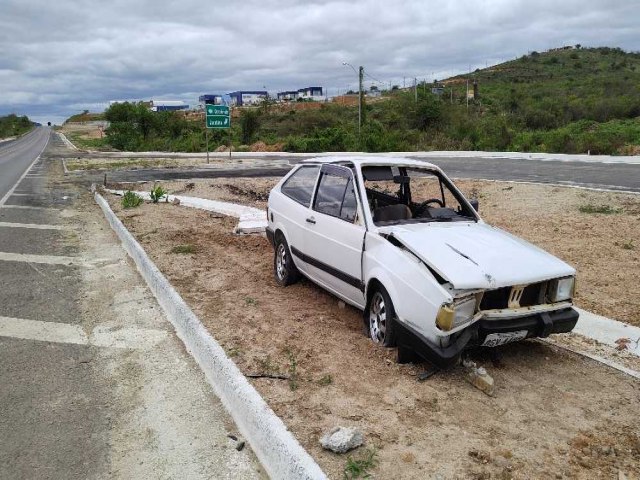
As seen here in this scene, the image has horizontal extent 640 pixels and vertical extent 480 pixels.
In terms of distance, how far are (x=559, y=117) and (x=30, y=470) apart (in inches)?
1839

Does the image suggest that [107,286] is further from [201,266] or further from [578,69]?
[578,69]

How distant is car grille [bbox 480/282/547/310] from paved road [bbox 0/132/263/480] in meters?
2.05

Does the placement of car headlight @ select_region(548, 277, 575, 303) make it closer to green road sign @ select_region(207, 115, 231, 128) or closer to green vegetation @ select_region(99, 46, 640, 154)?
green vegetation @ select_region(99, 46, 640, 154)

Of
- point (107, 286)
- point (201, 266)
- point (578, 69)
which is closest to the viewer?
point (107, 286)

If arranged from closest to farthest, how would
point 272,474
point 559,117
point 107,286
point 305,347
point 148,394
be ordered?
point 272,474 → point 148,394 → point 305,347 → point 107,286 → point 559,117

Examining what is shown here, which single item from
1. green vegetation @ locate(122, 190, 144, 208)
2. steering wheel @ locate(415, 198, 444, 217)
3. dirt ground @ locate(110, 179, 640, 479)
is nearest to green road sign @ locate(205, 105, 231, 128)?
green vegetation @ locate(122, 190, 144, 208)

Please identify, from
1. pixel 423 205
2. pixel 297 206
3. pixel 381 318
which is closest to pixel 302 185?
pixel 297 206

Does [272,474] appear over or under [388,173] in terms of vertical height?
under

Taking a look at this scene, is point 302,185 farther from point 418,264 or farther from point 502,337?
point 502,337

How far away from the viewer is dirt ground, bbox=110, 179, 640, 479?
3.23 m

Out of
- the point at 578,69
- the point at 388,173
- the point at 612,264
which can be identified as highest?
the point at 578,69

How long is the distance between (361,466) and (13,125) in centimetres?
17377

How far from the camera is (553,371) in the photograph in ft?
14.5

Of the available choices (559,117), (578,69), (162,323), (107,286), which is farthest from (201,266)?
(578,69)
